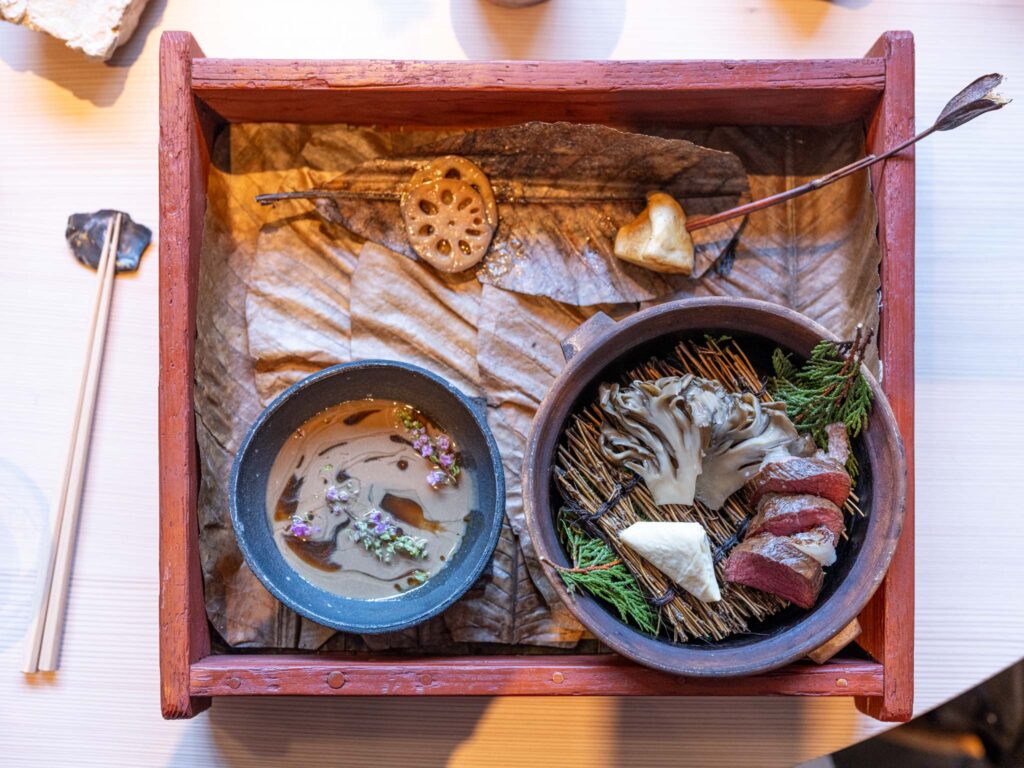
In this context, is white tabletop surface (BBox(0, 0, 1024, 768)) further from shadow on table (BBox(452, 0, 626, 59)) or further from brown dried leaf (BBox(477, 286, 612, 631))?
brown dried leaf (BBox(477, 286, 612, 631))

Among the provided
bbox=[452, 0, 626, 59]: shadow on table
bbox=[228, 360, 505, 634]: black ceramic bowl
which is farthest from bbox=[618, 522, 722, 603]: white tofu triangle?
bbox=[452, 0, 626, 59]: shadow on table

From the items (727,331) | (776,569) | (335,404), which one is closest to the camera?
(776,569)

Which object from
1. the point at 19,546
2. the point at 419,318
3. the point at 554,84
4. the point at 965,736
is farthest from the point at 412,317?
the point at 965,736

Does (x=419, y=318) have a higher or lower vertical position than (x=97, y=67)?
lower

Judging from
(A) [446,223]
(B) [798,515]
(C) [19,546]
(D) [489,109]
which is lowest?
(C) [19,546]

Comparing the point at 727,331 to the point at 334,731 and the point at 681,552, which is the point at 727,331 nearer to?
the point at 681,552

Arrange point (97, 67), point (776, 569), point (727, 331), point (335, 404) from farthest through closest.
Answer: point (97, 67)
point (335, 404)
point (727, 331)
point (776, 569)

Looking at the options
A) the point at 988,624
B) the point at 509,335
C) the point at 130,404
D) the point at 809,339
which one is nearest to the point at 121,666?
the point at 130,404

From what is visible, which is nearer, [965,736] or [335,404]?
[335,404]
